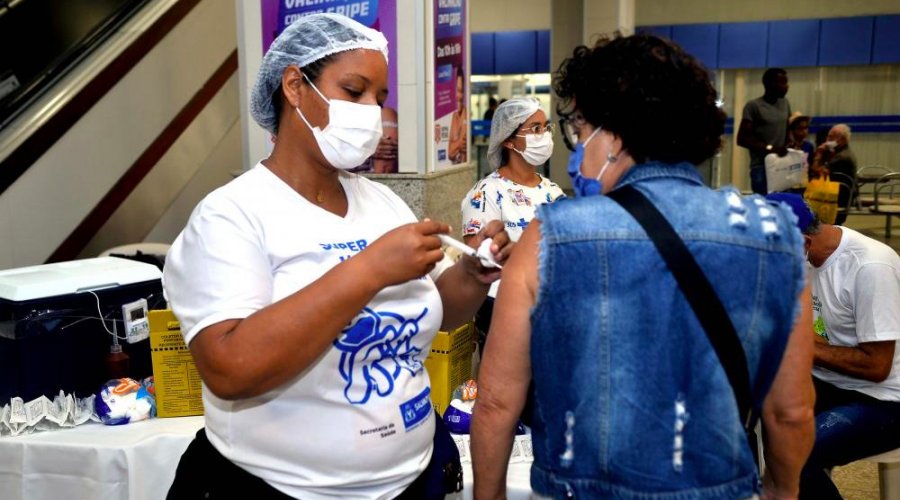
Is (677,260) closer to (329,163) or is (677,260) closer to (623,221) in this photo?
(623,221)

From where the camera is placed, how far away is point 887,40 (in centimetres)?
1248

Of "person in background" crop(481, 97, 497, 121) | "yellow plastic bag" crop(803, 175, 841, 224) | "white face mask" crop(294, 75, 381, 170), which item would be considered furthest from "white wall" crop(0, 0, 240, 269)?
"person in background" crop(481, 97, 497, 121)

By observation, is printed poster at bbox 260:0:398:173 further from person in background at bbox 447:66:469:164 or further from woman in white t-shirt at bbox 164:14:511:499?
woman in white t-shirt at bbox 164:14:511:499

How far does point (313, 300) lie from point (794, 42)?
13720 mm

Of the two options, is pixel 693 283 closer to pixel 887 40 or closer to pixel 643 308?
pixel 643 308

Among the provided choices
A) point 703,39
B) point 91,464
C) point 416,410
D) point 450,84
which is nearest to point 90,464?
point 91,464

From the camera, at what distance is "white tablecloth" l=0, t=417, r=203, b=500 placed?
2195mm

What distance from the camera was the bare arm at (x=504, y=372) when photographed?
1306 mm

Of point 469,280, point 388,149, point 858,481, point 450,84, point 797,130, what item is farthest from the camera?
point 797,130

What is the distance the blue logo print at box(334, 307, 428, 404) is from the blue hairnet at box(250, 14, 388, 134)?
0.52 m

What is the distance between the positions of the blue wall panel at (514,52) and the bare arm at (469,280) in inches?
531

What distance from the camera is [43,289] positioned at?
2275mm

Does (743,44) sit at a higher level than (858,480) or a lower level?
higher

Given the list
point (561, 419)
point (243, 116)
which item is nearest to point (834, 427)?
point (561, 419)
